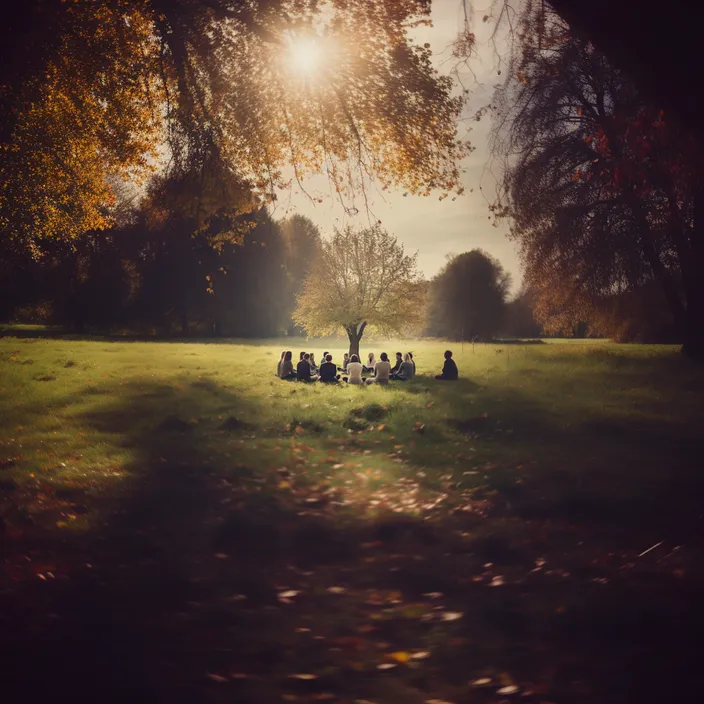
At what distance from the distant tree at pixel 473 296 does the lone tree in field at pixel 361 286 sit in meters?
44.2

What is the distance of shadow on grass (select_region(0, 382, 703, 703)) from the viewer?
413 centimetres

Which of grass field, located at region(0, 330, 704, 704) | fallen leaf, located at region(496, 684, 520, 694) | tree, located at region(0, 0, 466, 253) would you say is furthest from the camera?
tree, located at region(0, 0, 466, 253)

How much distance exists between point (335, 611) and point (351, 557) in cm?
138

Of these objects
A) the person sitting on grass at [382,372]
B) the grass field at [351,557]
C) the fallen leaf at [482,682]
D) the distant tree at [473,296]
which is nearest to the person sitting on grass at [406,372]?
the person sitting on grass at [382,372]

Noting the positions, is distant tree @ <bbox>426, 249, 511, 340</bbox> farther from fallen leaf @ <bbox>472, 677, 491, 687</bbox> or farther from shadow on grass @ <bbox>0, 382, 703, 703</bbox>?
fallen leaf @ <bbox>472, 677, 491, 687</bbox>

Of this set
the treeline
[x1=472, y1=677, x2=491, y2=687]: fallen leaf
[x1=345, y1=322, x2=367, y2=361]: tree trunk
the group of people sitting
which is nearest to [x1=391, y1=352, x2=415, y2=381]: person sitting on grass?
the group of people sitting

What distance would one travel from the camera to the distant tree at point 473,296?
81.8 metres

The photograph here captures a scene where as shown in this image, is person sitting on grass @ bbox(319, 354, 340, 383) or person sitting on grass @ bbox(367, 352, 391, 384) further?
person sitting on grass @ bbox(319, 354, 340, 383)

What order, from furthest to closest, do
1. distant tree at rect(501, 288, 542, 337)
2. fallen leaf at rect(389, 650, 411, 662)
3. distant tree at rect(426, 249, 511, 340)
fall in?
distant tree at rect(501, 288, 542, 337) < distant tree at rect(426, 249, 511, 340) < fallen leaf at rect(389, 650, 411, 662)

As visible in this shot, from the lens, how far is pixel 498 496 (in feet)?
29.8

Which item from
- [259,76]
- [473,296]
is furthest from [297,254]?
[259,76]

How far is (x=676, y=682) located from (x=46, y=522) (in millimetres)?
7492

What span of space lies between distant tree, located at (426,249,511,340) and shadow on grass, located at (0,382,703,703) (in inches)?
2938

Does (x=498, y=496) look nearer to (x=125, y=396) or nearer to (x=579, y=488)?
(x=579, y=488)
